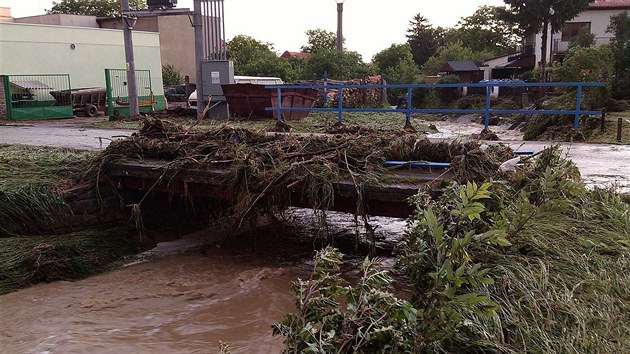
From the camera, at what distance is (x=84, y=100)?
2375cm

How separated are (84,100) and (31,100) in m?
2.65

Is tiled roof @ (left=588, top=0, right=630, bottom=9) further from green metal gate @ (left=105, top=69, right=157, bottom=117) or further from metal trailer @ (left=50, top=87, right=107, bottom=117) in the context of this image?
metal trailer @ (left=50, top=87, right=107, bottom=117)

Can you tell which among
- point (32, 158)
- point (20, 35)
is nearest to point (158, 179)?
point (32, 158)

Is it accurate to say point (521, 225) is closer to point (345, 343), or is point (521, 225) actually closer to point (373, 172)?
point (345, 343)

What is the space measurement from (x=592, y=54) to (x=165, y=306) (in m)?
14.9

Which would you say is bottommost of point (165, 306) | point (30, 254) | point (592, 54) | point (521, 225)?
point (165, 306)

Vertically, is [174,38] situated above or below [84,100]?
above

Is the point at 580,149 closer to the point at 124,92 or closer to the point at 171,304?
the point at 171,304

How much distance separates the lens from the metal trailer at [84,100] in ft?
73.5

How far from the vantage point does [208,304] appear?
599 cm

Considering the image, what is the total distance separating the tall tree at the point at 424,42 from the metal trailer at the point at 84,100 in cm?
5695

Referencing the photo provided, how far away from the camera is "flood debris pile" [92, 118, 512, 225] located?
244 inches

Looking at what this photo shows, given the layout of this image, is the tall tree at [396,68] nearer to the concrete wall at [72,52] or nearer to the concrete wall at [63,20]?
the concrete wall at [72,52]

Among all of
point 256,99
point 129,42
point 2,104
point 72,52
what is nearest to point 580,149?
point 256,99
